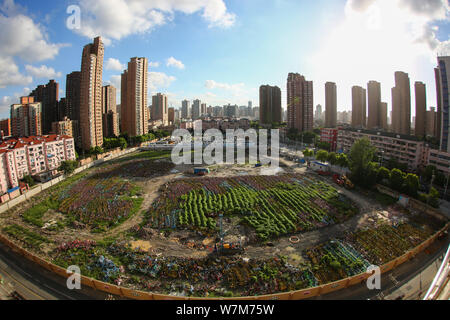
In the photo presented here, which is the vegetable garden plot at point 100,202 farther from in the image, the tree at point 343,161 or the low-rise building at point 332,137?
the low-rise building at point 332,137

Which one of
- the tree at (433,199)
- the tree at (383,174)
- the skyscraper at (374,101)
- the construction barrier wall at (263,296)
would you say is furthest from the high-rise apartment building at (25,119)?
the skyscraper at (374,101)

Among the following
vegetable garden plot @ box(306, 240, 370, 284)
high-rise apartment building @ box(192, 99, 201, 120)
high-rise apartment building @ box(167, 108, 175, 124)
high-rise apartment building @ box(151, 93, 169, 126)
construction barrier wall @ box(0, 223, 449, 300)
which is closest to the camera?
construction barrier wall @ box(0, 223, 449, 300)

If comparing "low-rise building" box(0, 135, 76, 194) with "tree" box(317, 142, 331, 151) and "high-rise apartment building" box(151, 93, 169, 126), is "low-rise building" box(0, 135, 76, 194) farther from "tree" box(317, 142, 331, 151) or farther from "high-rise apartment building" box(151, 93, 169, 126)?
"high-rise apartment building" box(151, 93, 169, 126)

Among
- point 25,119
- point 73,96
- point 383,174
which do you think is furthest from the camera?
point 73,96

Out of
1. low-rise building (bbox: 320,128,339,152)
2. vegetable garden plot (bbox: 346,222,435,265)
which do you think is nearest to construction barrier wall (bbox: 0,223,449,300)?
vegetable garden plot (bbox: 346,222,435,265)

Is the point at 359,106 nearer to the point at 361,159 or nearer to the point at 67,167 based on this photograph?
the point at 361,159

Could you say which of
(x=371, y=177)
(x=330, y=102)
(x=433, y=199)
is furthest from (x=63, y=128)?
(x=330, y=102)
